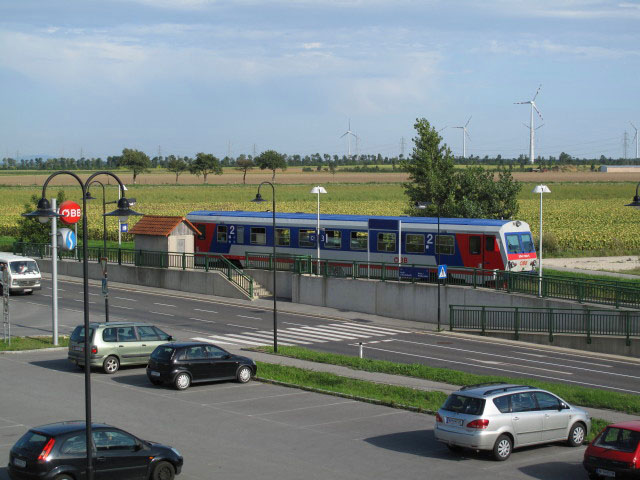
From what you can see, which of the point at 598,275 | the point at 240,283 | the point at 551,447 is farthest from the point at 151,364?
the point at 598,275

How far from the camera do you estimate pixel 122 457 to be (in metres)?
14.7

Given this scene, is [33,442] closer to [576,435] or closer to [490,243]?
[576,435]

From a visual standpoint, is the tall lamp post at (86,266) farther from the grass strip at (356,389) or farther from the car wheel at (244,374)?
the grass strip at (356,389)

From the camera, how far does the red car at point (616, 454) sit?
14875mm

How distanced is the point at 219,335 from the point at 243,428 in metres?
16.9

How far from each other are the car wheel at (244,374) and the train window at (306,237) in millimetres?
24749

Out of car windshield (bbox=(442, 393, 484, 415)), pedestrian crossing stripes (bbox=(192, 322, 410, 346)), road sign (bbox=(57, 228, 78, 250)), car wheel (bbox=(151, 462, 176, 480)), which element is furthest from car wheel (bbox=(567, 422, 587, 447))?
road sign (bbox=(57, 228, 78, 250))

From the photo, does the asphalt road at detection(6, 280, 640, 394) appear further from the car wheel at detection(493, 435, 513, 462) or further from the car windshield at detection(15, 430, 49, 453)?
the car windshield at detection(15, 430, 49, 453)

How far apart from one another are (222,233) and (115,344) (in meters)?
27.4

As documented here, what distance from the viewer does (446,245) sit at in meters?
45.0

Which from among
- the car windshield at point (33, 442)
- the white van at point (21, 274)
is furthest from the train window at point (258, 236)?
the car windshield at point (33, 442)

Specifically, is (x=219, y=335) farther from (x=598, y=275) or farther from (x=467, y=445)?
(x=598, y=275)

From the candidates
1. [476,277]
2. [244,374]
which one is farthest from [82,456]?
[476,277]

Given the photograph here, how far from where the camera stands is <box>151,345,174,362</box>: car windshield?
24.5 m
